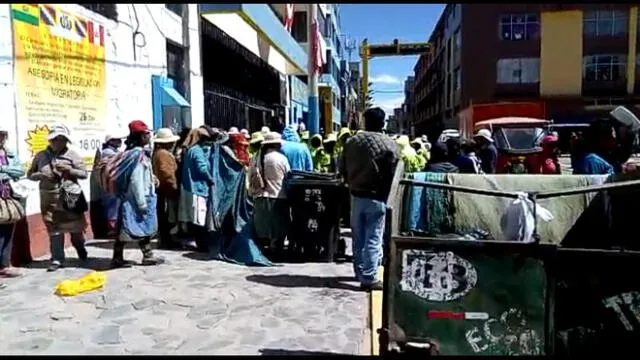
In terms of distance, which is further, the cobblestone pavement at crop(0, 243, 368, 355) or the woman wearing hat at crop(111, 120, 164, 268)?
the woman wearing hat at crop(111, 120, 164, 268)

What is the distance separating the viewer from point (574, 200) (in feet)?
15.8

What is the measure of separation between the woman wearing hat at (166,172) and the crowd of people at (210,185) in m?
0.01

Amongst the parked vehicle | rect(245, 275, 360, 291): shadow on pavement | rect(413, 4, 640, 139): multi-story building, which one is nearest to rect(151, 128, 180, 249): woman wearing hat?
rect(245, 275, 360, 291): shadow on pavement

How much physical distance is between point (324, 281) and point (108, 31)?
5.88 m

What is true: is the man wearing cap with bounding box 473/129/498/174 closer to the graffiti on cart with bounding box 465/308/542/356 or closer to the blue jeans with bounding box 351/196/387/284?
the blue jeans with bounding box 351/196/387/284

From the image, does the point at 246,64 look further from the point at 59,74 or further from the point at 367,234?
the point at 367,234

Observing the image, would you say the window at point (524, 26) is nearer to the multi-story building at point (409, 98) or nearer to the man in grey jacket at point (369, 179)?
the man in grey jacket at point (369, 179)

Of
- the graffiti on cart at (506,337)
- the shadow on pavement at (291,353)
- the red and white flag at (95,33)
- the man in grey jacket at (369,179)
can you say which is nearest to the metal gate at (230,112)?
the red and white flag at (95,33)

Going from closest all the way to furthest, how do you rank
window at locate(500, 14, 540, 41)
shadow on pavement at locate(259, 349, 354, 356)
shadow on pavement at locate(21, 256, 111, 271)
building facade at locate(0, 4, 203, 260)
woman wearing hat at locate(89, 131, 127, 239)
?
shadow on pavement at locate(259, 349, 354, 356), shadow on pavement at locate(21, 256, 111, 271), building facade at locate(0, 4, 203, 260), woman wearing hat at locate(89, 131, 127, 239), window at locate(500, 14, 540, 41)

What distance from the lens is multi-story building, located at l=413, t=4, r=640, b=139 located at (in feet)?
148

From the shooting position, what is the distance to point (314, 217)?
24.0ft

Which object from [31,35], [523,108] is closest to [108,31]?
[31,35]

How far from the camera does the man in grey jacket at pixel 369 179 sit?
223 inches

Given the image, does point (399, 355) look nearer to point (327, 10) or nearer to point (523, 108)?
point (523, 108)
